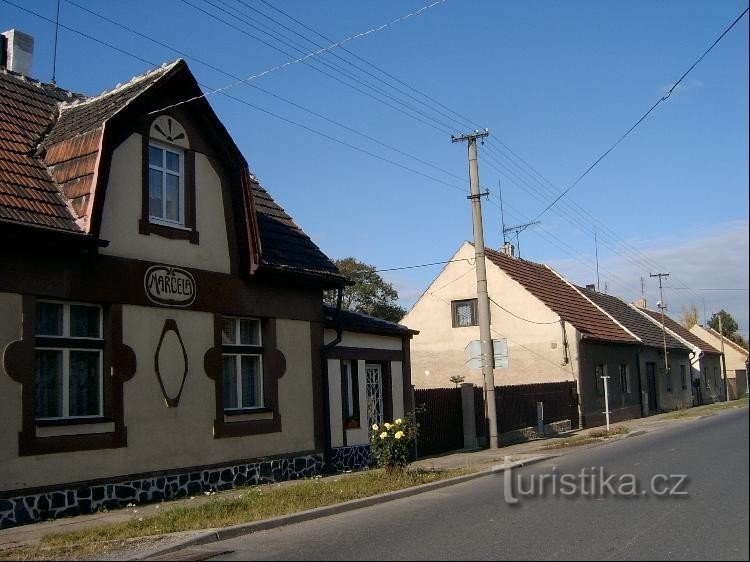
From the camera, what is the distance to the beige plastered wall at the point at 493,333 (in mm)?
29859

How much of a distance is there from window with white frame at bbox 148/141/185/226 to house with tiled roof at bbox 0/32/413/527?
33mm

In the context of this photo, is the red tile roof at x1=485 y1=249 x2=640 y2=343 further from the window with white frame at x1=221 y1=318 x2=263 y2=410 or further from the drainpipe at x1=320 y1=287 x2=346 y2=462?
the window with white frame at x1=221 y1=318 x2=263 y2=410

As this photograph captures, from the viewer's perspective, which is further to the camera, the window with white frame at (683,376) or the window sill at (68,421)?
the window with white frame at (683,376)

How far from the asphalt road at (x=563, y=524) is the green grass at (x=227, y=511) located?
640 mm

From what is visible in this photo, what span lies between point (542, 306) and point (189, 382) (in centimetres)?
1905

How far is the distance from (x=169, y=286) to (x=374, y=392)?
6566mm

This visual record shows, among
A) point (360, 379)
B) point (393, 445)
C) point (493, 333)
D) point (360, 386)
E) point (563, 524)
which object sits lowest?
point (563, 524)

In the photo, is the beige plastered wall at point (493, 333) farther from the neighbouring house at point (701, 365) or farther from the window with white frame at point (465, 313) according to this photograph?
the neighbouring house at point (701, 365)

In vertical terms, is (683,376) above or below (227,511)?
above

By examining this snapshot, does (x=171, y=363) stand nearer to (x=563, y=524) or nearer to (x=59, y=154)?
(x=59, y=154)

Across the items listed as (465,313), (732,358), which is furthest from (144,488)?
(732,358)

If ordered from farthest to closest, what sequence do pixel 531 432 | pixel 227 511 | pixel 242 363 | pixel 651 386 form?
pixel 651 386, pixel 531 432, pixel 242 363, pixel 227 511

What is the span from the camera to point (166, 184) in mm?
14023

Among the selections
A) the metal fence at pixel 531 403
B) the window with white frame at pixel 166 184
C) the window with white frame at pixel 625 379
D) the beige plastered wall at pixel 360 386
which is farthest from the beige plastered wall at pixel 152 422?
the window with white frame at pixel 625 379
